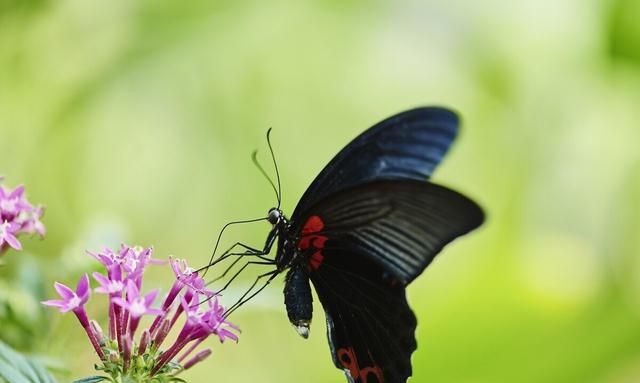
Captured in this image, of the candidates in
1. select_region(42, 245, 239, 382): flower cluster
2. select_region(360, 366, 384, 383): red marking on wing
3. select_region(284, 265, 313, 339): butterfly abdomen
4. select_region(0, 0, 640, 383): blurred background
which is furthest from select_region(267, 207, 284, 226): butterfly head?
select_region(0, 0, 640, 383): blurred background

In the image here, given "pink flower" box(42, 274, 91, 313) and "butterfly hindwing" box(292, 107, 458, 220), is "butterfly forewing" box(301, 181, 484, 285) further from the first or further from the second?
"pink flower" box(42, 274, 91, 313)

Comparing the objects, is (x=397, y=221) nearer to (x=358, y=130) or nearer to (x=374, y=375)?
(x=374, y=375)

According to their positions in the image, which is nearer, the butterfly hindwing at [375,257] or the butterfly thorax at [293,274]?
the butterfly hindwing at [375,257]

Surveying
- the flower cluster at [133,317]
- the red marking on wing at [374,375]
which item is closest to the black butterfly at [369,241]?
the red marking on wing at [374,375]

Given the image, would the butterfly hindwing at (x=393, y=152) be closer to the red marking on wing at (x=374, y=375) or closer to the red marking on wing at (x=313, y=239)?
the red marking on wing at (x=313, y=239)

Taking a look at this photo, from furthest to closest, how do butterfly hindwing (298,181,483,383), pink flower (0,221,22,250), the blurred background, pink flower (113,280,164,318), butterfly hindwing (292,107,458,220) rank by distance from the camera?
the blurred background < butterfly hindwing (292,107,458,220) < butterfly hindwing (298,181,483,383) < pink flower (0,221,22,250) < pink flower (113,280,164,318)

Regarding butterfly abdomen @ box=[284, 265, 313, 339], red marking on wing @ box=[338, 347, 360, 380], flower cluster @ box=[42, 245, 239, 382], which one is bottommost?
red marking on wing @ box=[338, 347, 360, 380]

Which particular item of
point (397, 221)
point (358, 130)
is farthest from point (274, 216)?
point (358, 130)
